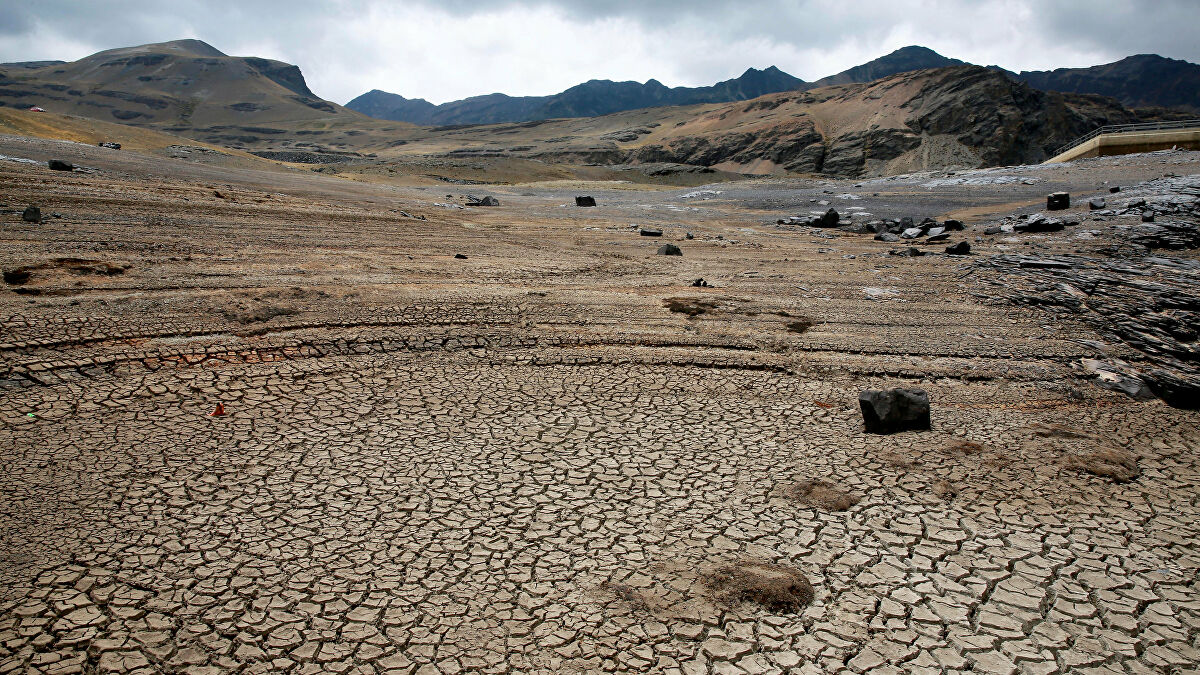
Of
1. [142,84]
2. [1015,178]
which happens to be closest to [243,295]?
[1015,178]

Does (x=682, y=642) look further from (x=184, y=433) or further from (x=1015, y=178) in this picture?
(x=1015, y=178)

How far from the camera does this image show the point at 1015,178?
24531 millimetres

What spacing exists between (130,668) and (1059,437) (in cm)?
614

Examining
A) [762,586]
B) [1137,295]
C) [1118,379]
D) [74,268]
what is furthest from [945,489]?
[74,268]

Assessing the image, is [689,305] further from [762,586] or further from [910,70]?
[910,70]

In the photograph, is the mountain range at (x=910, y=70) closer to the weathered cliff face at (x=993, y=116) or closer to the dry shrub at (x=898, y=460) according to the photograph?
the weathered cliff face at (x=993, y=116)

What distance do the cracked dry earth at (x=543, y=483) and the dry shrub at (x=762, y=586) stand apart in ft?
0.20

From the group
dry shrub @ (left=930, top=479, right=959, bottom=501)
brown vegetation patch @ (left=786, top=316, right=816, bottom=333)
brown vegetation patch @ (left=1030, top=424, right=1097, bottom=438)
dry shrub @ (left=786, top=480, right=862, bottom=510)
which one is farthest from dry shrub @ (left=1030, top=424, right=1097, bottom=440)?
brown vegetation patch @ (left=786, top=316, right=816, bottom=333)

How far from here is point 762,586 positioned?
338 cm

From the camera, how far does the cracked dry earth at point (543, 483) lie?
9.91 ft

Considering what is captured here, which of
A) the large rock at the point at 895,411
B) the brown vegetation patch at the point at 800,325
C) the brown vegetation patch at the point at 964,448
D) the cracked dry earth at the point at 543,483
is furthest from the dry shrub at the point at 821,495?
the brown vegetation patch at the point at 800,325

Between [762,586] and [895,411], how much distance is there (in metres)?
2.37

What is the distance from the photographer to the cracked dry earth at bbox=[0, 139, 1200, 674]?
3020 mm

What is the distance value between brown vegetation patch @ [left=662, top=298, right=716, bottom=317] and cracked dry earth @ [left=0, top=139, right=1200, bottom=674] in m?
0.10
